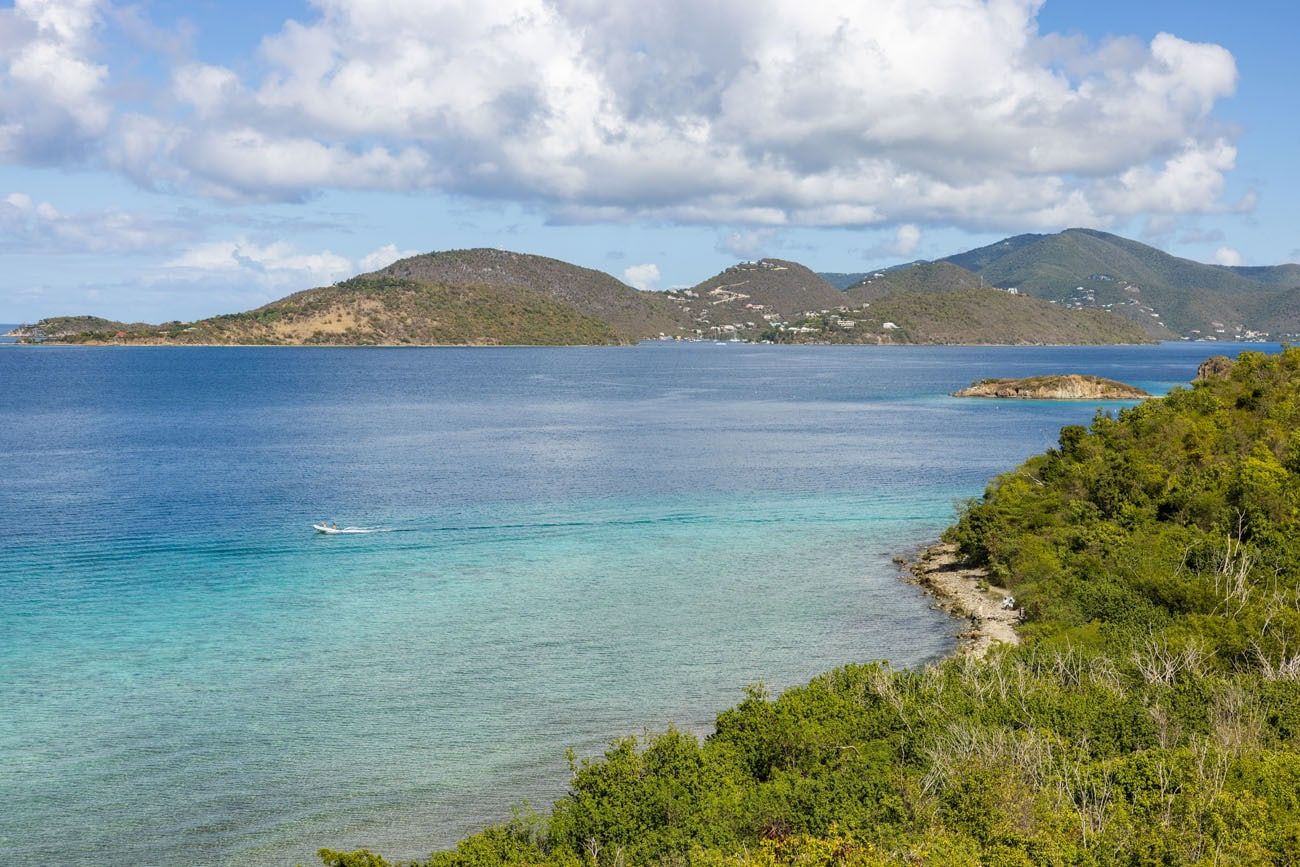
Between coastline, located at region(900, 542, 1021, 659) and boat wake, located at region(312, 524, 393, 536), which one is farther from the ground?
boat wake, located at region(312, 524, 393, 536)

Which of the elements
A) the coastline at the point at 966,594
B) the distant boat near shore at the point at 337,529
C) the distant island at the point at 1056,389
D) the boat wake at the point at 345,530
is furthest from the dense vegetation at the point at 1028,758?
the distant island at the point at 1056,389

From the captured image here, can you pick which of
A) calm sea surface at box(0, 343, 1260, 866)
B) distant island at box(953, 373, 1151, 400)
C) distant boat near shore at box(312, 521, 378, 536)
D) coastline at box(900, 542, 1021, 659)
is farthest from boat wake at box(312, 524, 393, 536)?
distant island at box(953, 373, 1151, 400)

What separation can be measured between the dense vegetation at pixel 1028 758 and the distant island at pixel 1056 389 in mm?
115270

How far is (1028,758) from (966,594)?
933 inches

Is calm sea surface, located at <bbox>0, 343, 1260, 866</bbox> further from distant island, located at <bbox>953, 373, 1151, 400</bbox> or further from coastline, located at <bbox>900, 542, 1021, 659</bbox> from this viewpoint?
distant island, located at <bbox>953, 373, 1151, 400</bbox>

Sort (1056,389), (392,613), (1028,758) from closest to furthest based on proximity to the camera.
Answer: (1028,758), (392,613), (1056,389)

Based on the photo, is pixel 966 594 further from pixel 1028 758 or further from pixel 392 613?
pixel 392 613

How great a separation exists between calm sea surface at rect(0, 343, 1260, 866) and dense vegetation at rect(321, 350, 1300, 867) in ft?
15.0

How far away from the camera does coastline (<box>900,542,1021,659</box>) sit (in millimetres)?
37312

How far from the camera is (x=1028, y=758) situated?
20625mm

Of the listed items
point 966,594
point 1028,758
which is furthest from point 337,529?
point 1028,758

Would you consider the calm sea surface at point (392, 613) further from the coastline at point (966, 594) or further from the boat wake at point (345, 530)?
the coastline at point (966, 594)

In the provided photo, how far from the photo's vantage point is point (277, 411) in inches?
4727

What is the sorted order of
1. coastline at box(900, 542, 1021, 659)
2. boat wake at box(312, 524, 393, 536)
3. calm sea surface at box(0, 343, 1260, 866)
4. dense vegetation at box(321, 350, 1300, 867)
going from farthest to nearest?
boat wake at box(312, 524, 393, 536)
coastline at box(900, 542, 1021, 659)
calm sea surface at box(0, 343, 1260, 866)
dense vegetation at box(321, 350, 1300, 867)
